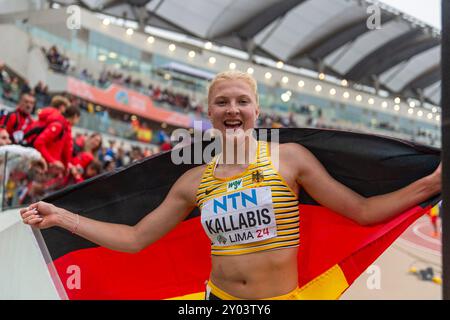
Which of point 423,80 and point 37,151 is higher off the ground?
point 423,80

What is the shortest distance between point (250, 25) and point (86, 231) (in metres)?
33.7

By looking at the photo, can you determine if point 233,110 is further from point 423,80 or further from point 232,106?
point 423,80

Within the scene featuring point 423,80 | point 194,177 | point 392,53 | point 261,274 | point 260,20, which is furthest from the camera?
point 423,80

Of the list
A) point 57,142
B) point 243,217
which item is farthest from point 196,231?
point 57,142

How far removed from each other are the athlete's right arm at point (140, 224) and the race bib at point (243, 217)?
22cm

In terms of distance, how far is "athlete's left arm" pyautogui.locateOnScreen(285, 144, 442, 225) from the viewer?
208cm

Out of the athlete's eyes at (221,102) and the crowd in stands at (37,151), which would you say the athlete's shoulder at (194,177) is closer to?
the athlete's eyes at (221,102)

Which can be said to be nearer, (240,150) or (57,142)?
(240,150)

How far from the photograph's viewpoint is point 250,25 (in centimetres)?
3472

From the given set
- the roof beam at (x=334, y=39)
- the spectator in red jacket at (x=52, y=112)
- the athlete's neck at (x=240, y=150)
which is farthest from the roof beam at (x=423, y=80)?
the athlete's neck at (x=240, y=150)

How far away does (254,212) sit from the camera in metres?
2.06

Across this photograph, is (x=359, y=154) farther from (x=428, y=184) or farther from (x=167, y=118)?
(x=167, y=118)

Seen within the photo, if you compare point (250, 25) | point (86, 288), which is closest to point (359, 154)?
point (86, 288)

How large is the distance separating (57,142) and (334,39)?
34464mm
